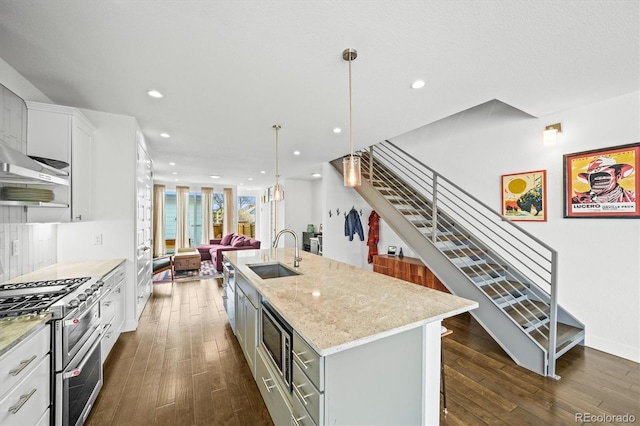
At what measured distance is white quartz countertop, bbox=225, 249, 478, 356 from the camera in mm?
1127

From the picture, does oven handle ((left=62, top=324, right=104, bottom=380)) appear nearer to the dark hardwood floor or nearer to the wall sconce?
the dark hardwood floor

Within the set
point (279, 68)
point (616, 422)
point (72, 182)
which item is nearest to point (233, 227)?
point (72, 182)

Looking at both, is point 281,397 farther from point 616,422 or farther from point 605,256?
point 605,256

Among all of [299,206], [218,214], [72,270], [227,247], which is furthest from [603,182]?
[218,214]

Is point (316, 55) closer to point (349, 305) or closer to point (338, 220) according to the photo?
point (349, 305)

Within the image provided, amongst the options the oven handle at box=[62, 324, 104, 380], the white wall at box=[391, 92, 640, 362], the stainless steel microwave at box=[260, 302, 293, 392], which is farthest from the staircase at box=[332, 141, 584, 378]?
the oven handle at box=[62, 324, 104, 380]

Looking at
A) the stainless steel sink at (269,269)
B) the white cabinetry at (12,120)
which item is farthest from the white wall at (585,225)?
the white cabinetry at (12,120)

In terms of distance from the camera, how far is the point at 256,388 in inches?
84.1

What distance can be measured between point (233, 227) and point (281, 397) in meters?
8.44

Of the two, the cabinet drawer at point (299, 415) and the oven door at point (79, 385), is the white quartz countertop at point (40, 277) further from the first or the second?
the cabinet drawer at point (299, 415)

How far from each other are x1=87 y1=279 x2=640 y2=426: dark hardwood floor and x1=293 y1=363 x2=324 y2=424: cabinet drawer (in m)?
0.81

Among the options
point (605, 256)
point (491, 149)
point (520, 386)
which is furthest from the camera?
point (491, 149)

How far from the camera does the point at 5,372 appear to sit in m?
1.08

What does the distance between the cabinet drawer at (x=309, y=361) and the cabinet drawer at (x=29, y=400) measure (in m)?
1.20
